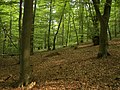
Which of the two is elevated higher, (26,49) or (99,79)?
(26,49)

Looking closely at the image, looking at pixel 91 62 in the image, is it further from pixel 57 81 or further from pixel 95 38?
pixel 95 38

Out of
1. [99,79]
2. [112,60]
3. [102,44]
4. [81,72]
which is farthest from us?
[102,44]

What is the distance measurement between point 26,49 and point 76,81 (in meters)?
2.67

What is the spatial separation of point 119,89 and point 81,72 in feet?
9.62

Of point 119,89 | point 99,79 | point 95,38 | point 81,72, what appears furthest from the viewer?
point 95,38

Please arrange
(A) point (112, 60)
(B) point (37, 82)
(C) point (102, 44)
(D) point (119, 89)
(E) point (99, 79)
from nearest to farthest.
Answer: (D) point (119, 89) → (E) point (99, 79) → (B) point (37, 82) → (A) point (112, 60) → (C) point (102, 44)

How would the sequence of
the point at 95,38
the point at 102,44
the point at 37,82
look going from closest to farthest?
the point at 37,82
the point at 102,44
the point at 95,38

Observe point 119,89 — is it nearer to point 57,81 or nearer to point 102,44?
point 57,81

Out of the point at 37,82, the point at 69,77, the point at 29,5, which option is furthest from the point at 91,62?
the point at 29,5

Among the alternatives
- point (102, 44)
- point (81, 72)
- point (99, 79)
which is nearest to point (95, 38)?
point (102, 44)

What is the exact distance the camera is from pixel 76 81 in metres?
8.67

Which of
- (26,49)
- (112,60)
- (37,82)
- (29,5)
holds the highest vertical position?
(29,5)

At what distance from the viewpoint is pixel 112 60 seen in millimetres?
11609

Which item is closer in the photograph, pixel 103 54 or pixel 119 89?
pixel 119 89
